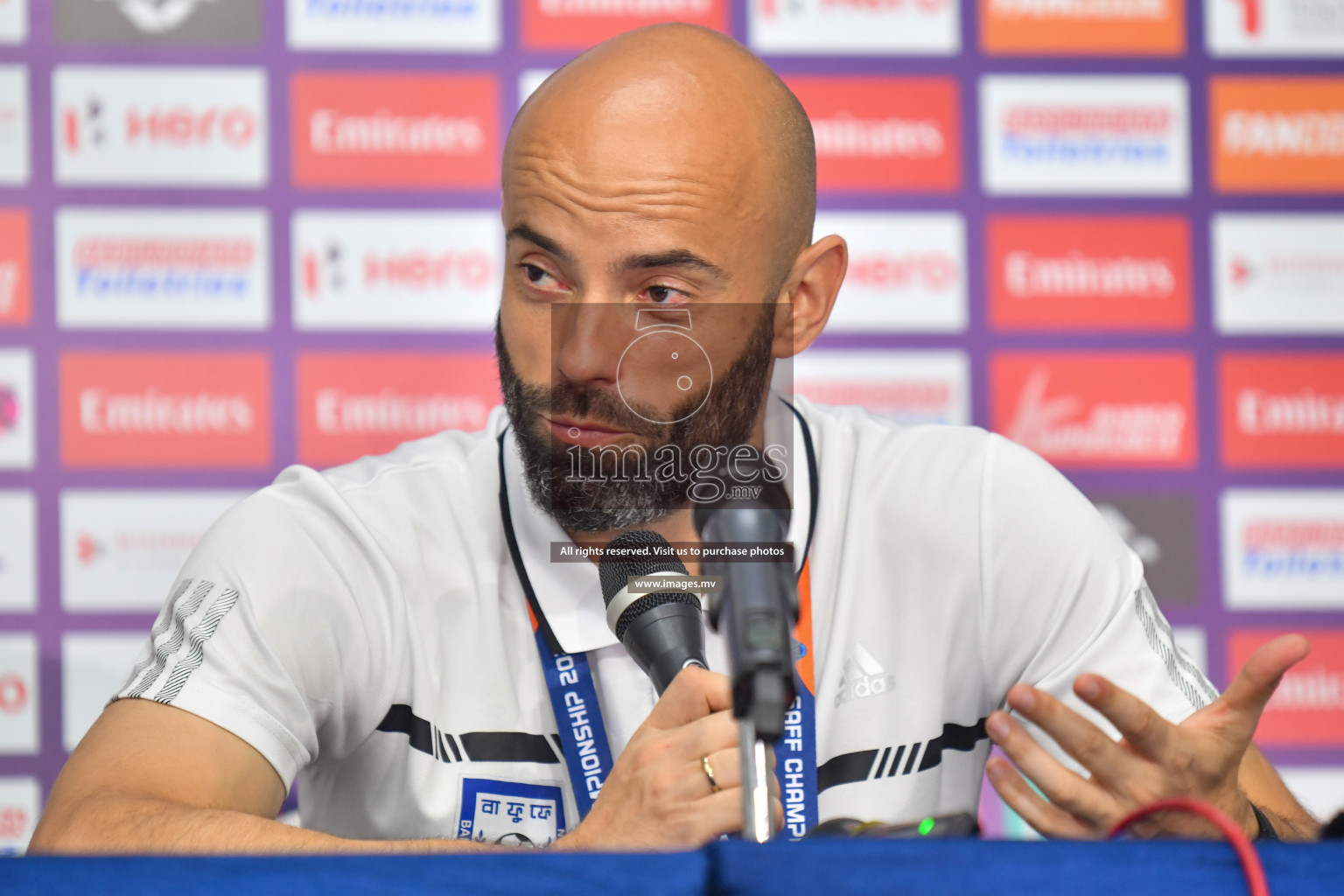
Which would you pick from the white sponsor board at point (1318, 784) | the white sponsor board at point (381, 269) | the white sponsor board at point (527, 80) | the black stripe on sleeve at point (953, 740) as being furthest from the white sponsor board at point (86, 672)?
the white sponsor board at point (1318, 784)

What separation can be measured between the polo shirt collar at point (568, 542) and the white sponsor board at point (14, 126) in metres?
1.61

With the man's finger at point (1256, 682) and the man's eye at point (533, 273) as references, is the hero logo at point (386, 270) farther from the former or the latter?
the man's finger at point (1256, 682)

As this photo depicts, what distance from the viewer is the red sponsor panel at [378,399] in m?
2.36

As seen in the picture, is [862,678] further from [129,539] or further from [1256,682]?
[129,539]

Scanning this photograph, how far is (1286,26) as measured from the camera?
2504 mm

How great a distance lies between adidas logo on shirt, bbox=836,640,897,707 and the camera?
122 cm

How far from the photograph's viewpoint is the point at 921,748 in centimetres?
121

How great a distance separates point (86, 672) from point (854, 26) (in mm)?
2115

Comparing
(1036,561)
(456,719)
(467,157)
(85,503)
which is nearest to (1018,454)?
(1036,561)

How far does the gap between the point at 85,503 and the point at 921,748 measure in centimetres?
186

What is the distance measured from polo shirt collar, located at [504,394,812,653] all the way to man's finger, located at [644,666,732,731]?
29cm

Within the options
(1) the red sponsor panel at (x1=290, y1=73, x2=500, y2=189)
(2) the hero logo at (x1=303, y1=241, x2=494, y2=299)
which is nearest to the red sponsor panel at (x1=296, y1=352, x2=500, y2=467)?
(2) the hero logo at (x1=303, y1=241, x2=494, y2=299)

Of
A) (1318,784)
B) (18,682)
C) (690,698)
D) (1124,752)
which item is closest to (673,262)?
(690,698)

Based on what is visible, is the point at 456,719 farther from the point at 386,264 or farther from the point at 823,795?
the point at 386,264
